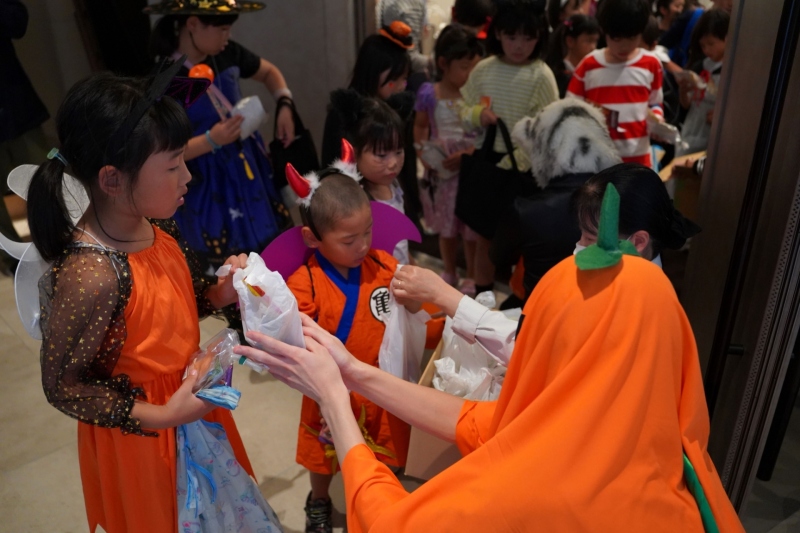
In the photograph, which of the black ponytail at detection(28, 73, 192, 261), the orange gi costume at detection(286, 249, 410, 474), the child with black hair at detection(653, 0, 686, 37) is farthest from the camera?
the child with black hair at detection(653, 0, 686, 37)

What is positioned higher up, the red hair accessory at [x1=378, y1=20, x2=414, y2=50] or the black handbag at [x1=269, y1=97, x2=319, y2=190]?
the red hair accessory at [x1=378, y1=20, x2=414, y2=50]

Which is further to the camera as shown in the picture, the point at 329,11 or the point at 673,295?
the point at 329,11

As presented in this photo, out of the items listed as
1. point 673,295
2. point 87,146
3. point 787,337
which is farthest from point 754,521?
point 87,146

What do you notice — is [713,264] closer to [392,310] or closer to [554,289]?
[392,310]

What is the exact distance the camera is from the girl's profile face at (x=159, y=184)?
1317 mm

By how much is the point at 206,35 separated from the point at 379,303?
1412mm

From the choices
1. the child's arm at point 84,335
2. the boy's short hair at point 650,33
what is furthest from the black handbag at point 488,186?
the child's arm at point 84,335

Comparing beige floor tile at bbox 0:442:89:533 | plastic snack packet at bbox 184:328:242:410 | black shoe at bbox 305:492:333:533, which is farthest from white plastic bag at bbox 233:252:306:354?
beige floor tile at bbox 0:442:89:533

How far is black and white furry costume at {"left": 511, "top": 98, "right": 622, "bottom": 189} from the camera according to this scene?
7.20ft

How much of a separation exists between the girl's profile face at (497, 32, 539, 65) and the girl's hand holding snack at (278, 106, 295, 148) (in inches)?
43.0

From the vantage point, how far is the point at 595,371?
0.97 m

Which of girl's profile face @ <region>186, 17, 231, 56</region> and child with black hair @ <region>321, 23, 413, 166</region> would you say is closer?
girl's profile face @ <region>186, 17, 231, 56</region>

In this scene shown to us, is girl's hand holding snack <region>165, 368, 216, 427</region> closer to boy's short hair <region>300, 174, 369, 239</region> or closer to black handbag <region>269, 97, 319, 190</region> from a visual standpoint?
boy's short hair <region>300, 174, 369, 239</region>

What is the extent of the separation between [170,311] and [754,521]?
2047 millimetres
